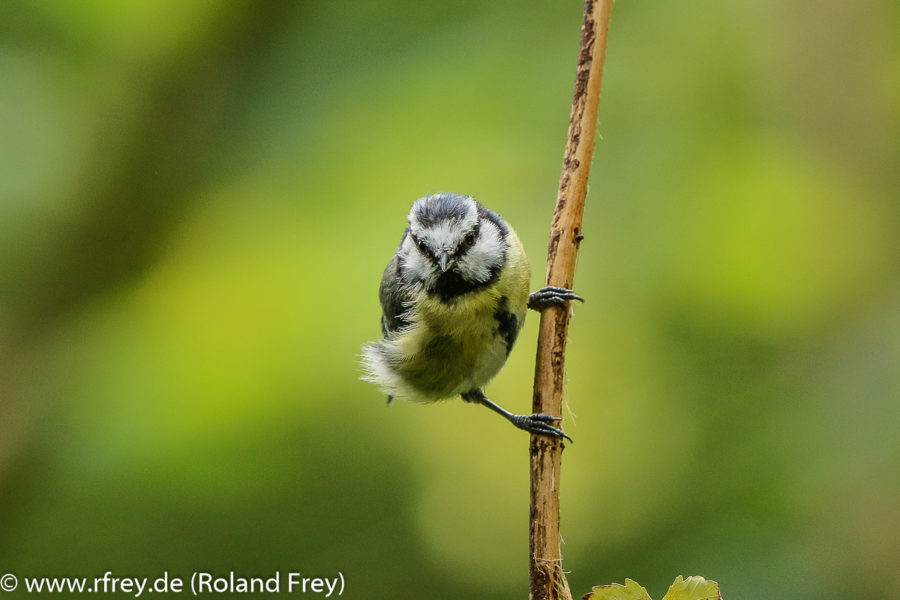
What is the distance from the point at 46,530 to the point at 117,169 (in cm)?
84

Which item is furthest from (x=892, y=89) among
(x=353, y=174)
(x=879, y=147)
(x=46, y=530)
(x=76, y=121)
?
(x=46, y=530)

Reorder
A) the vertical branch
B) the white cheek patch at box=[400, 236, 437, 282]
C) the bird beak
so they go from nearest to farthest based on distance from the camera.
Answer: the vertical branch, the bird beak, the white cheek patch at box=[400, 236, 437, 282]

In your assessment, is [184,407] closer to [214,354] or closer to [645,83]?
[214,354]

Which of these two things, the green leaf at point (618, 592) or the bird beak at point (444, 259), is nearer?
the green leaf at point (618, 592)

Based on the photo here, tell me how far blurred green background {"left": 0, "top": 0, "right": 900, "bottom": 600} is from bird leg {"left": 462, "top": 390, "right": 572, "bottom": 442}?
95 millimetres

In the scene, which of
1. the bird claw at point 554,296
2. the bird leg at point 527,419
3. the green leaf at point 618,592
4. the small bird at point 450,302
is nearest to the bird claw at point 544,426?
the bird leg at point 527,419

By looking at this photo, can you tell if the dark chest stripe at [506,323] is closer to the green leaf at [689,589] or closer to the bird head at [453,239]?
the bird head at [453,239]

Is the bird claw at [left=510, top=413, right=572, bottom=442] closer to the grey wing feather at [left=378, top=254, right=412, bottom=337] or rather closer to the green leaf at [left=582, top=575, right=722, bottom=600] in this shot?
the green leaf at [left=582, top=575, right=722, bottom=600]

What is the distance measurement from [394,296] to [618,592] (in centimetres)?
128

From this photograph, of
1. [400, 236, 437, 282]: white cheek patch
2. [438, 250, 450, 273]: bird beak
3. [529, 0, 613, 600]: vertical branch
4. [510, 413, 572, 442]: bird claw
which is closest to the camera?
[529, 0, 613, 600]: vertical branch

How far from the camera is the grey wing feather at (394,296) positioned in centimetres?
194

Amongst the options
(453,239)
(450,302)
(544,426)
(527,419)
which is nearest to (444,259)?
(453,239)

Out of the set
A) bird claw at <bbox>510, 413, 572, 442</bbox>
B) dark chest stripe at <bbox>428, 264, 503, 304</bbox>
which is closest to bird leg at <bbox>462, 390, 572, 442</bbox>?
bird claw at <bbox>510, 413, 572, 442</bbox>

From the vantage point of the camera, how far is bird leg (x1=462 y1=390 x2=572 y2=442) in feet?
3.70
